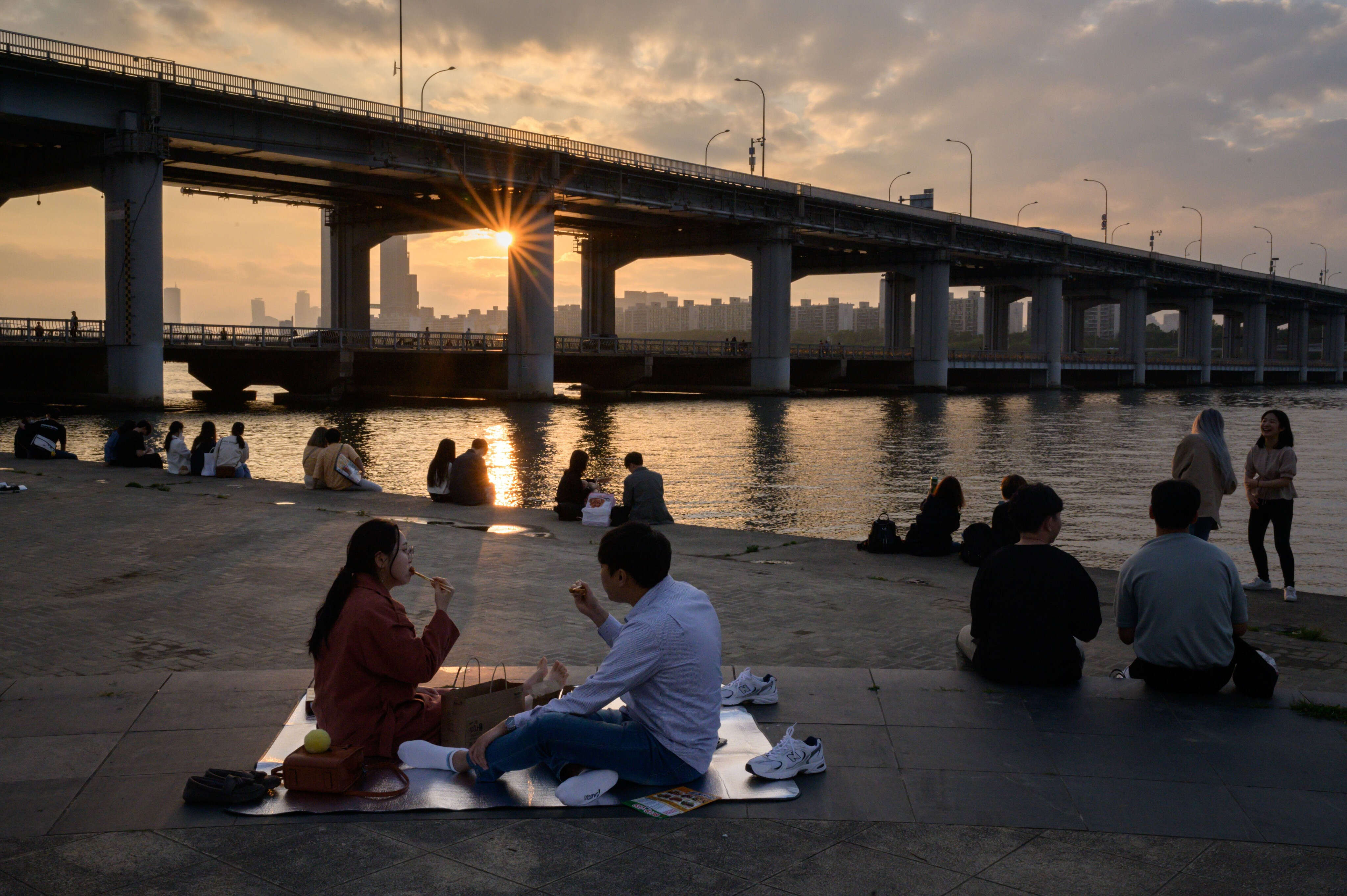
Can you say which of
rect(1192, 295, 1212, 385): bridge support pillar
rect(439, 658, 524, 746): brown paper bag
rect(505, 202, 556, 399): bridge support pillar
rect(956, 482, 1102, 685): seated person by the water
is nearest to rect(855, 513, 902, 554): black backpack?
rect(956, 482, 1102, 685): seated person by the water

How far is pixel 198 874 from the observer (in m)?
4.58

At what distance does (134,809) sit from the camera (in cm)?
531

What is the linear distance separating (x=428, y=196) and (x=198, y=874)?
2698 inches

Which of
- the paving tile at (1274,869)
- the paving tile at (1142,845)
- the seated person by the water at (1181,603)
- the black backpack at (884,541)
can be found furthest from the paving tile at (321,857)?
the black backpack at (884,541)

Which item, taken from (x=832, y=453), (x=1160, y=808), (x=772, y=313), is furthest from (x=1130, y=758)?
(x=772, y=313)

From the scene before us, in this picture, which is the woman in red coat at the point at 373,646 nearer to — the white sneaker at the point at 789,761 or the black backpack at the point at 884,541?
the white sneaker at the point at 789,761

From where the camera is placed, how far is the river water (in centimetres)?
2122

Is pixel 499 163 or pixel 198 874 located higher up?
pixel 499 163

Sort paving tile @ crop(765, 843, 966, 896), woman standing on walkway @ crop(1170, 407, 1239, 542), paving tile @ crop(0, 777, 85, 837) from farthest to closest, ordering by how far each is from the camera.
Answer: woman standing on walkway @ crop(1170, 407, 1239, 542)
paving tile @ crop(0, 777, 85, 837)
paving tile @ crop(765, 843, 966, 896)

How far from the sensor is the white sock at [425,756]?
226 inches

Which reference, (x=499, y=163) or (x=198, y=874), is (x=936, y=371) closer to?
(x=499, y=163)

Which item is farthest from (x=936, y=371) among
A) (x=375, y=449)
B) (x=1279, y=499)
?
(x=1279, y=499)

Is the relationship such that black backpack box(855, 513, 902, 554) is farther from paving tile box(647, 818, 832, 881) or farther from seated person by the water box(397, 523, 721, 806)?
paving tile box(647, 818, 832, 881)

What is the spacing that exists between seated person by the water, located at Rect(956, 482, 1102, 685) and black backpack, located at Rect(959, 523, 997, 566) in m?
5.73
